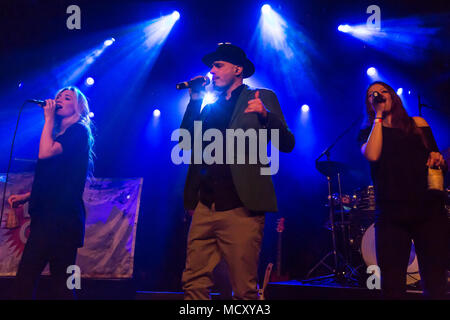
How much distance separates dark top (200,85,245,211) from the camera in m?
1.95

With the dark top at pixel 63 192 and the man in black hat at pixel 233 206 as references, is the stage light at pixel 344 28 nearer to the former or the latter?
the man in black hat at pixel 233 206

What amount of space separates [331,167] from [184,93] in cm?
424

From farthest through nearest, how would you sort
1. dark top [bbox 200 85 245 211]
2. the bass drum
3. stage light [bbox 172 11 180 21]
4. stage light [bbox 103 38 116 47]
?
stage light [bbox 103 38 116 47]
stage light [bbox 172 11 180 21]
the bass drum
dark top [bbox 200 85 245 211]

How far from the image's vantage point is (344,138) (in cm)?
829

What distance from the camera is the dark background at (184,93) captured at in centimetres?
582

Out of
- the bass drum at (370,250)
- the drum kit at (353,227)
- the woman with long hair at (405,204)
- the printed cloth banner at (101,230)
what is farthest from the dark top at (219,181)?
the printed cloth banner at (101,230)

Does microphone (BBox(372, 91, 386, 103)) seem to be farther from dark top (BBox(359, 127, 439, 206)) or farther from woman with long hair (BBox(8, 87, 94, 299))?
woman with long hair (BBox(8, 87, 94, 299))

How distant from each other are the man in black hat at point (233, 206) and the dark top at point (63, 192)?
101cm

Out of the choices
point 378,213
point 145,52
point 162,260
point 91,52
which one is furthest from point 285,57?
point 378,213

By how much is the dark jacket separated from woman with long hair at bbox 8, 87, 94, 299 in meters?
1.01

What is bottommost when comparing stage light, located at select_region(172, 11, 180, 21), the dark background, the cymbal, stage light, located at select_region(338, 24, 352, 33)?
the cymbal

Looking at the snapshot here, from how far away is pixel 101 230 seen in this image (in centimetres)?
605

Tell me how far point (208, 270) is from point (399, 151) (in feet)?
5.13
